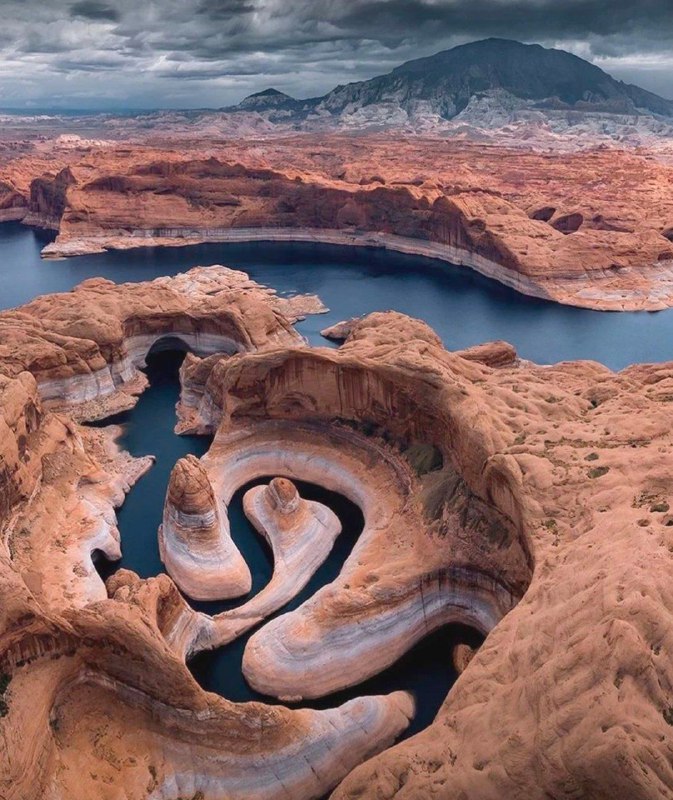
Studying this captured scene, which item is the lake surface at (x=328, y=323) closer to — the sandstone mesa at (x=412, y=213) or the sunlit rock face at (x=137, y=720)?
the sunlit rock face at (x=137, y=720)

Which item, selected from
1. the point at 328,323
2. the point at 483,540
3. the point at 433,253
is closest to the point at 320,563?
the point at 483,540

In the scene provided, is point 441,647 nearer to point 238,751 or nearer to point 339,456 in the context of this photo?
point 238,751

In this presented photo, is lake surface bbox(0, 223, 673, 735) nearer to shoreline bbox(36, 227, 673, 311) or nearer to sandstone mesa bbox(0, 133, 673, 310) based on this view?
shoreline bbox(36, 227, 673, 311)

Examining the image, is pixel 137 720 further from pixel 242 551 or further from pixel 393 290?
pixel 393 290

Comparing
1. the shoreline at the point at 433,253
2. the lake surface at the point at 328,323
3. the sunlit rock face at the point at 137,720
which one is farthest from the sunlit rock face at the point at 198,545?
the shoreline at the point at 433,253

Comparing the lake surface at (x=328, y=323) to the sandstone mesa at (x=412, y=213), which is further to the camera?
the sandstone mesa at (x=412, y=213)

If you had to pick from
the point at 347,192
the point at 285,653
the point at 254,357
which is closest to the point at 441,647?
the point at 285,653
